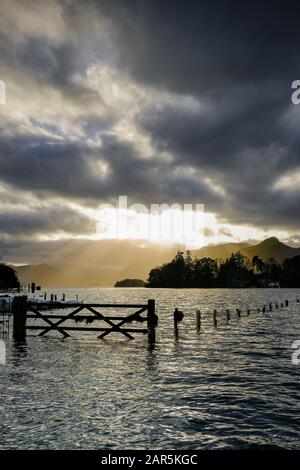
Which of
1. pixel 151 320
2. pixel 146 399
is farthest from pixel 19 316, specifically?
pixel 146 399

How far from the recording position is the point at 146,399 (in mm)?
12883

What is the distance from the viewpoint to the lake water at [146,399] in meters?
9.57

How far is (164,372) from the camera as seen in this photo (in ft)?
57.3

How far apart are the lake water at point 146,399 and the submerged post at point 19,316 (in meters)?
4.11

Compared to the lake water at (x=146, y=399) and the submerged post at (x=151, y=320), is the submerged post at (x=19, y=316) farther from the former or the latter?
the submerged post at (x=151, y=320)

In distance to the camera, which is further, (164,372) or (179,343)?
(179,343)

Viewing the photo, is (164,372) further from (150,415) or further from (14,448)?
(14,448)

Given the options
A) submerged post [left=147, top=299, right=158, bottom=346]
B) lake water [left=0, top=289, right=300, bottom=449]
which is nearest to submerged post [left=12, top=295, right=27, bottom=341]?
lake water [left=0, top=289, right=300, bottom=449]

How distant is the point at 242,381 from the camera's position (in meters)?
15.9
